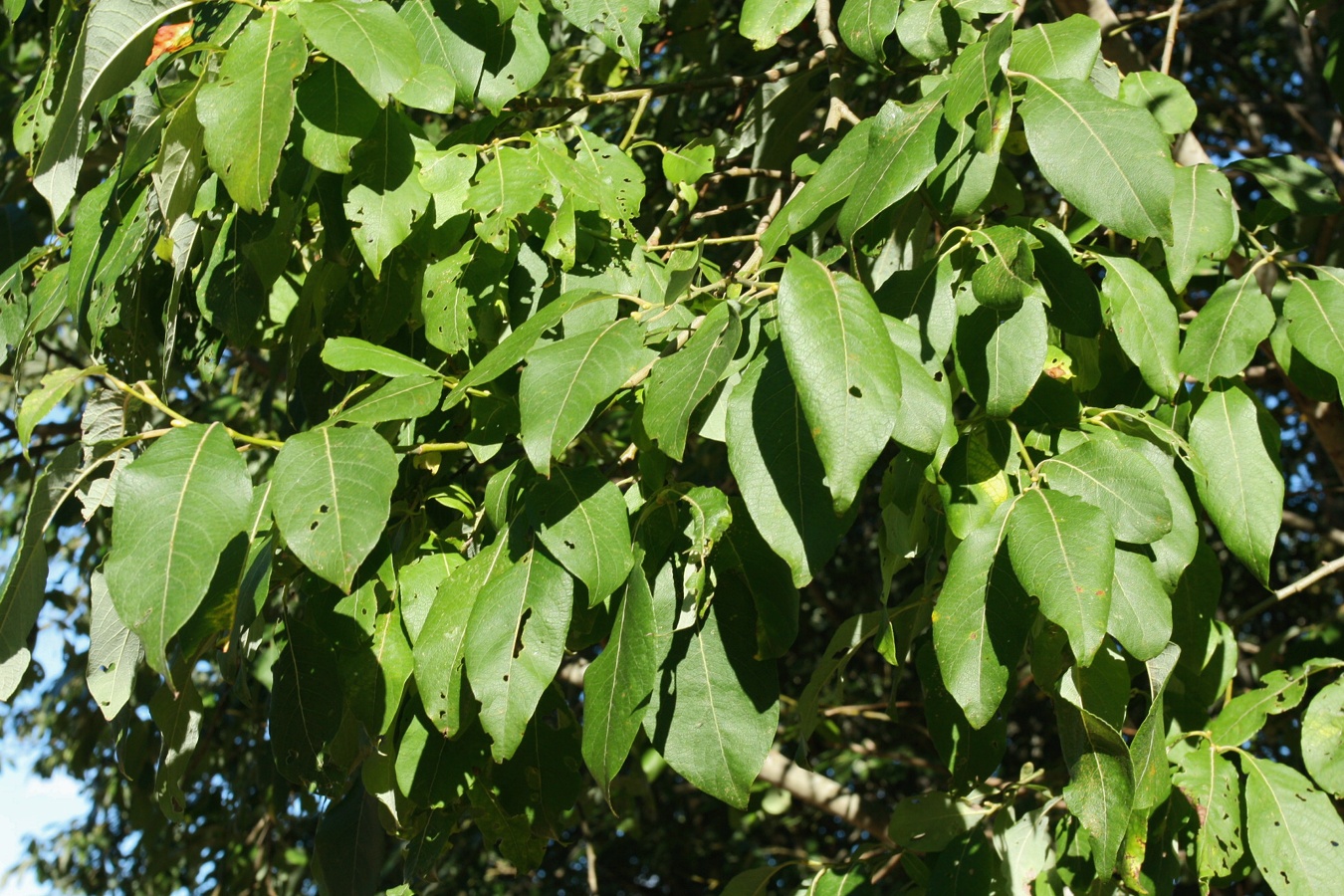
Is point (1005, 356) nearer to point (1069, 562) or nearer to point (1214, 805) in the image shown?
point (1069, 562)

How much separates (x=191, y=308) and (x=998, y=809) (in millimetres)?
1585

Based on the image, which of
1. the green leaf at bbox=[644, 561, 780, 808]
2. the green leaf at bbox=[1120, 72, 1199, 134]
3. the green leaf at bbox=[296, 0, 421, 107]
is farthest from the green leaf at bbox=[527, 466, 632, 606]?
the green leaf at bbox=[1120, 72, 1199, 134]

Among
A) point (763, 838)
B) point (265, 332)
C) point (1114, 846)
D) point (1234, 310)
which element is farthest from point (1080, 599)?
point (763, 838)

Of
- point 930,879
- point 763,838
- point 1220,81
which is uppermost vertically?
point 930,879

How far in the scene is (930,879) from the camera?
1.75m

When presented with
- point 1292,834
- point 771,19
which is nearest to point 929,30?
point 771,19

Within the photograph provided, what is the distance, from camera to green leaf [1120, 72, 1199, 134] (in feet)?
5.63

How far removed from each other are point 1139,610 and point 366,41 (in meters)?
1.02

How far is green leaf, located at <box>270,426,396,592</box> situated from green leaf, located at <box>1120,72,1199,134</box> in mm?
1207

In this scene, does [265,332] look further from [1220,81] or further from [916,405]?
[1220,81]

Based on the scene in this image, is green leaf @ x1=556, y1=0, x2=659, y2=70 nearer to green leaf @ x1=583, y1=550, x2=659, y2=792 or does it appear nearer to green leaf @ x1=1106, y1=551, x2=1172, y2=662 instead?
green leaf @ x1=583, y1=550, x2=659, y2=792

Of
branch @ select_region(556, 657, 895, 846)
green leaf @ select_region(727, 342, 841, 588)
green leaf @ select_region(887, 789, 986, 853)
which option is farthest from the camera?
branch @ select_region(556, 657, 895, 846)

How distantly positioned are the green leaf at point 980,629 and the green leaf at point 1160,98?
884mm

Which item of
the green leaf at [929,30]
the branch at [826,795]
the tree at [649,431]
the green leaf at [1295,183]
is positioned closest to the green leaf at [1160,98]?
the tree at [649,431]
